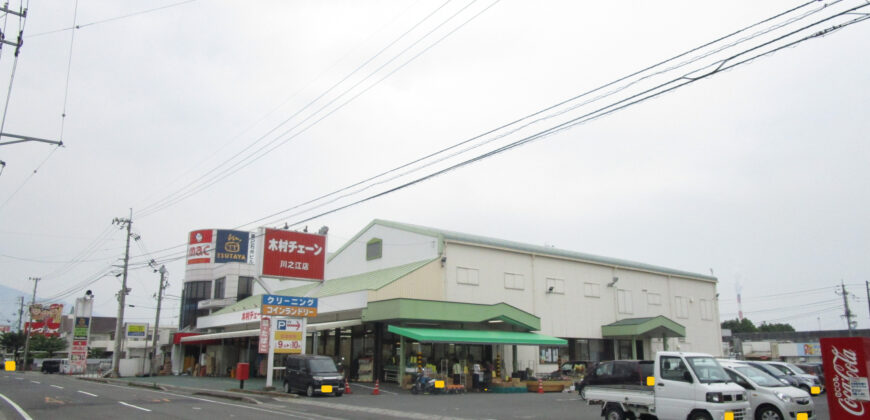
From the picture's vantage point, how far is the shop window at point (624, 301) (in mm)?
40938

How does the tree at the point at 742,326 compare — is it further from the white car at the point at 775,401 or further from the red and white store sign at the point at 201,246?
the white car at the point at 775,401

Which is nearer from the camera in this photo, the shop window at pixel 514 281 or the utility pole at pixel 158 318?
the shop window at pixel 514 281

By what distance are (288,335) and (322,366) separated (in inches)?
108

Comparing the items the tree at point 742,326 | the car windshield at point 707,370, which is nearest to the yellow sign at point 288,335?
the car windshield at point 707,370

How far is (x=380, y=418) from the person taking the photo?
51.4 ft

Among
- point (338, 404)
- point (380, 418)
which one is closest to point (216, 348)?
point (338, 404)

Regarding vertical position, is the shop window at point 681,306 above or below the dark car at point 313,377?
above

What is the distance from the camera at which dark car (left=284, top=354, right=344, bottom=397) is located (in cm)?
2300

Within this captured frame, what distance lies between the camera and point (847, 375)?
9.31 metres

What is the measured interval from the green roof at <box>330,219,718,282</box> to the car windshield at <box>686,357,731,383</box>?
64.7ft

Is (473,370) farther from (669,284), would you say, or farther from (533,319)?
(669,284)

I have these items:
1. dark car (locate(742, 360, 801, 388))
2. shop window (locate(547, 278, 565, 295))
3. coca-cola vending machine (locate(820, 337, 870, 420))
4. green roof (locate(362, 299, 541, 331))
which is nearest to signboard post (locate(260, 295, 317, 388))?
green roof (locate(362, 299, 541, 331))

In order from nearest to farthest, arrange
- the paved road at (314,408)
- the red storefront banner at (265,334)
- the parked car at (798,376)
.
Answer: the paved road at (314,408) → the parked car at (798,376) → the red storefront banner at (265,334)

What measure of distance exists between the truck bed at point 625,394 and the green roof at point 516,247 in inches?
707
